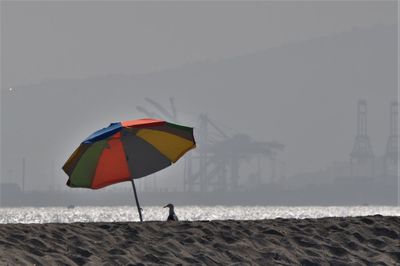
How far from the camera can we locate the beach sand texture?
17.8 meters

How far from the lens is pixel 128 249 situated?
18.3 m

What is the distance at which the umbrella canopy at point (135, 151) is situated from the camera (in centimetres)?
2144

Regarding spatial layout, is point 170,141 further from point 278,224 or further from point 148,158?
point 278,224

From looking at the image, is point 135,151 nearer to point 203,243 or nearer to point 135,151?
point 135,151

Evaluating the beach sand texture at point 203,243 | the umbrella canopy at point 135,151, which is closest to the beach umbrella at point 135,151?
the umbrella canopy at point 135,151

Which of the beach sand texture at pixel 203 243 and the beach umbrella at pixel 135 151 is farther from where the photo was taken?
the beach umbrella at pixel 135 151

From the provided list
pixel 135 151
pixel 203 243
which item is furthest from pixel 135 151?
pixel 203 243

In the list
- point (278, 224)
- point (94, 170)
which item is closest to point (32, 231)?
point (94, 170)

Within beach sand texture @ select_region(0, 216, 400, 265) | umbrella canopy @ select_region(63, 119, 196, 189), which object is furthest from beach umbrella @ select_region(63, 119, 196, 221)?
beach sand texture @ select_region(0, 216, 400, 265)

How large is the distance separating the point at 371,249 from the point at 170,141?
170 inches

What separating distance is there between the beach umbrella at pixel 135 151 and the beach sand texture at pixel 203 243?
1.32m

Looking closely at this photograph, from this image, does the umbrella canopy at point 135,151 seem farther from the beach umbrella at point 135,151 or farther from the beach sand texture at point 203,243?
the beach sand texture at point 203,243

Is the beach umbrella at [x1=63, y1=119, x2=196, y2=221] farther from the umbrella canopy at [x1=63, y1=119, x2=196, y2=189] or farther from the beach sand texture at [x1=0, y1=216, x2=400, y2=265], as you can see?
the beach sand texture at [x1=0, y1=216, x2=400, y2=265]

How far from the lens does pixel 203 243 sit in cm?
1905
